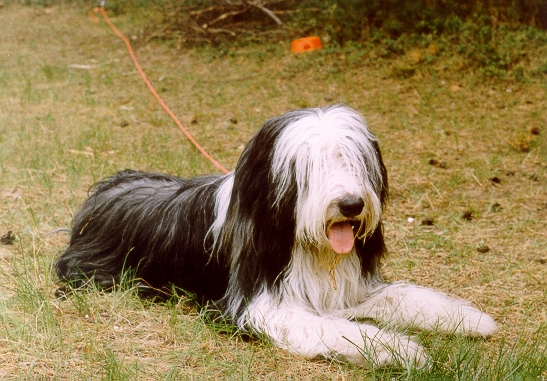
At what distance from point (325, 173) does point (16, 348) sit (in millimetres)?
1486

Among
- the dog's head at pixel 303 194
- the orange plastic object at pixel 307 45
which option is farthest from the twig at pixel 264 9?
the dog's head at pixel 303 194

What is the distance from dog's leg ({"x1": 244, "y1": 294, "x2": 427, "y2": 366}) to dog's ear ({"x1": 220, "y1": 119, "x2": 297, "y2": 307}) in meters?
0.12

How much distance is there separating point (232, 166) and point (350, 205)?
10.1 ft

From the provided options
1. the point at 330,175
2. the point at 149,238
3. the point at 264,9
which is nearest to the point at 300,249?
the point at 330,175

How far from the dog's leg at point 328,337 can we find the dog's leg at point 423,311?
216 millimetres

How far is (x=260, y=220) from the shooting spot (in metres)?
3.18

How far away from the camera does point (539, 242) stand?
14.4 ft

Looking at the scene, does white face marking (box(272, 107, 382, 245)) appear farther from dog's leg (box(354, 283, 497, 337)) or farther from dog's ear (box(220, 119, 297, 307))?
dog's leg (box(354, 283, 497, 337))

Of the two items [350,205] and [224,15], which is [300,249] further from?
[224,15]

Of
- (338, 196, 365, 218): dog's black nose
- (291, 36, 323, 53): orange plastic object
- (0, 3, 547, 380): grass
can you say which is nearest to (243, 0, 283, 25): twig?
(0, 3, 547, 380): grass

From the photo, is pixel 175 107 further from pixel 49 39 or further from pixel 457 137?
pixel 49 39

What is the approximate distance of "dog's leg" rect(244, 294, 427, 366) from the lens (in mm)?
2873

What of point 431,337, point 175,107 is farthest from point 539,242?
point 175,107

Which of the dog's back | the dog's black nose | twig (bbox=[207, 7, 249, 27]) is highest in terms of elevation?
twig (bbox=[207, 7, 249, 27])
